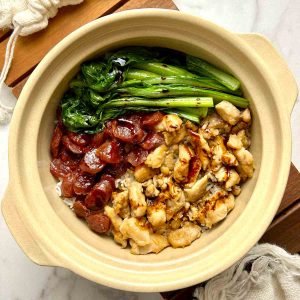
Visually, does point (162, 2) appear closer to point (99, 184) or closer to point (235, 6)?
point (235, 6)

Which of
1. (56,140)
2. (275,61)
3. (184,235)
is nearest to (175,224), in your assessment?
(184,235)

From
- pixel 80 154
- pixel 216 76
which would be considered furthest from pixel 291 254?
pixel 80 154

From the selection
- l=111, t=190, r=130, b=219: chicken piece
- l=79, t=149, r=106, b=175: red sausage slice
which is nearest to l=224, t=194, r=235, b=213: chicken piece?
l=111, t=190, r=130, b=219: chicken piece

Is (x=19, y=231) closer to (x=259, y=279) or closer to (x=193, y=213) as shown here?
(x=193, y=213)

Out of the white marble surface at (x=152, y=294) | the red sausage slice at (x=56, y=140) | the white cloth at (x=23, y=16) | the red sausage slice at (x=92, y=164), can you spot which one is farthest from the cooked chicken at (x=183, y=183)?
the white cloth at (x=23, y=16)

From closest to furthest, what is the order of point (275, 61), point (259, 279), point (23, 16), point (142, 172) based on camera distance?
1. point (275, 61)
2. point (142, 172)
3. point (23, 16)
4. point (259, 279)

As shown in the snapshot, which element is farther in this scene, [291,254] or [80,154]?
[291,254]

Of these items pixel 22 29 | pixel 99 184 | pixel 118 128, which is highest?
pixel 22 29
